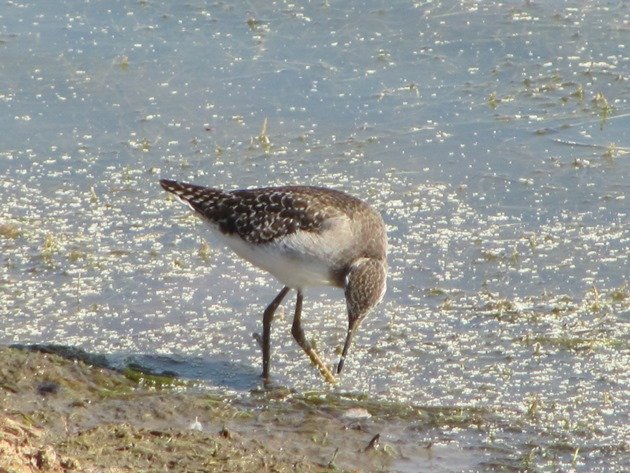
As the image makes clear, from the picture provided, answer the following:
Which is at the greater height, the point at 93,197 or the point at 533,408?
the point at 93,197

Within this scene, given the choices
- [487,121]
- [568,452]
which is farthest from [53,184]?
[568,452]

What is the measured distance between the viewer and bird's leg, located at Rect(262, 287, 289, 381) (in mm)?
7824

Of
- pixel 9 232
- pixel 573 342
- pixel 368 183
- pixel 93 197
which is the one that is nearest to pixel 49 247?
pixel 9 232

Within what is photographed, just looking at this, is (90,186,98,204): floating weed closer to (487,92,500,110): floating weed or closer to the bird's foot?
the bird's foot

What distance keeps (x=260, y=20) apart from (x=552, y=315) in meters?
5.53

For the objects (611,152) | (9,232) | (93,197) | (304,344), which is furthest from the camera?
(611,152)

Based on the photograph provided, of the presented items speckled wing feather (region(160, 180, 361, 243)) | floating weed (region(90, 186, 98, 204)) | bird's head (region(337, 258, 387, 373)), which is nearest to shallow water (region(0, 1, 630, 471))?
floating weed (region(90, 186, 98, 204))

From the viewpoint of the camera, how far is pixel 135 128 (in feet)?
36.1

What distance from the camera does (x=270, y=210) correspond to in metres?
7.96

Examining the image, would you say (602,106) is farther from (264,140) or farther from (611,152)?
(264,140)

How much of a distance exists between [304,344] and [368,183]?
8.19 feet

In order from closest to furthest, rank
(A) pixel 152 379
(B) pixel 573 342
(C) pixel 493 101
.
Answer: (A) pixel 152 379 → (B) pixel 573 342 → (C) pixel 493 101

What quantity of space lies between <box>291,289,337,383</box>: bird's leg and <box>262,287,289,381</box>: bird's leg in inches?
4.8

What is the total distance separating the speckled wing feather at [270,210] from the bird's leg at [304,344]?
17.4 inches
